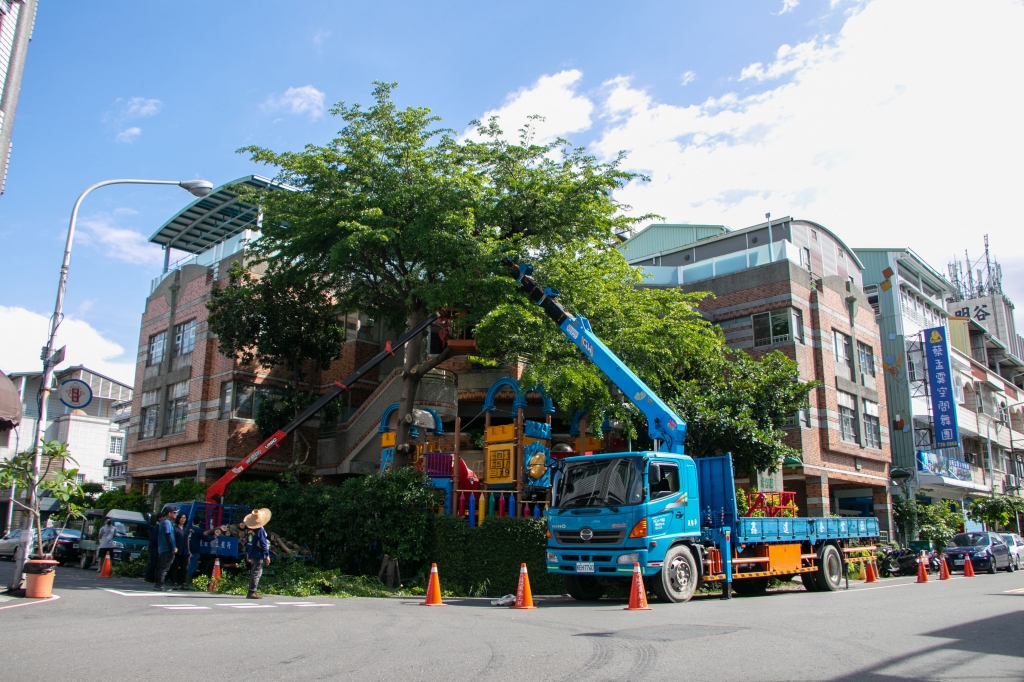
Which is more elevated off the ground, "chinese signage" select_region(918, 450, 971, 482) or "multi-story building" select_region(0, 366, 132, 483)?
"multi-story building" select_region(0, 366, 132, 483)

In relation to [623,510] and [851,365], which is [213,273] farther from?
[851,365]

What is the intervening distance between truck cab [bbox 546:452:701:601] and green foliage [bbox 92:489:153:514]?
72.5 feet

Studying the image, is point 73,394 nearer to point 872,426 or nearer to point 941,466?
point 872,426

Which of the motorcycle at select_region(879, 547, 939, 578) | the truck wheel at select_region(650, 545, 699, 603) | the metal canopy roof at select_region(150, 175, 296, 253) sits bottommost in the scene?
the motorcycle at select_region(879, 547, 939, 578)

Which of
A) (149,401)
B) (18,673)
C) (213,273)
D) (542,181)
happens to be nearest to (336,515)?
(542,181)

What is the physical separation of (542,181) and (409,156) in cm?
341

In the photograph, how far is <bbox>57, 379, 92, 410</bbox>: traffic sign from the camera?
14.6m

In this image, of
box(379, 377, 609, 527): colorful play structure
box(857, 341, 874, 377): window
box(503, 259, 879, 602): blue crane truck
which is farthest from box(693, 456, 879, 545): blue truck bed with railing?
box(857, 341, 874, 377): window

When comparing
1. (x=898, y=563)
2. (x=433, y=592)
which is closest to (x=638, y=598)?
(x=433, y=592)

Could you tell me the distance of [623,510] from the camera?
518 inches

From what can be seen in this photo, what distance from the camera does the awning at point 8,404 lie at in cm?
1320

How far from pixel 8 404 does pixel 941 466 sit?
36.0m

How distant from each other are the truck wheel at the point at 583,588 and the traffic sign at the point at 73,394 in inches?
383

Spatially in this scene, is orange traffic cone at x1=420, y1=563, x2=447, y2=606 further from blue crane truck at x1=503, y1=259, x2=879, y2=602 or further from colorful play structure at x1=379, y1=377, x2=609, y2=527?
colorful play structure at x1=379, y1=377, x2=609, y2=527
